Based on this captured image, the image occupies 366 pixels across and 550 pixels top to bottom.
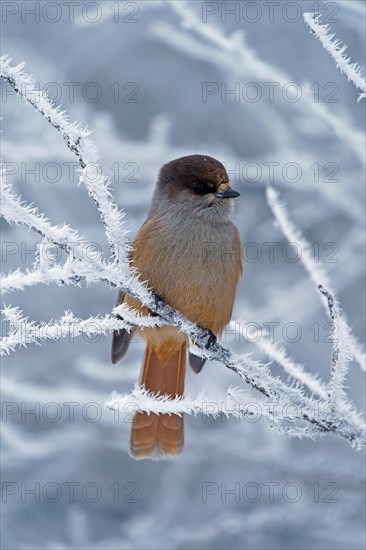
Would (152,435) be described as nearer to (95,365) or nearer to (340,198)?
(95,365)

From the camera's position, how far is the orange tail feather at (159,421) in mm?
4449

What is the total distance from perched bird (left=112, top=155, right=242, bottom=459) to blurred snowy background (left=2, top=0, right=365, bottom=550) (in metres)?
0.49

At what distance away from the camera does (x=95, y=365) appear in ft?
18.1

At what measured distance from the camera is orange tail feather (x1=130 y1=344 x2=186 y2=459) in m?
4.45

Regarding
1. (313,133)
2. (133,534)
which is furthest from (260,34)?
(133,534)

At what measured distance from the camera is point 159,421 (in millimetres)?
4500

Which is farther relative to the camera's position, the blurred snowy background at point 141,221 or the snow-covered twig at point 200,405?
the blurred snowy background at point 141,221

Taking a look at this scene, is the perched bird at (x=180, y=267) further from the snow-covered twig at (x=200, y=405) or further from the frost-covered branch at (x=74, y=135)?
the frost-covered branch at (x=74, y=135)

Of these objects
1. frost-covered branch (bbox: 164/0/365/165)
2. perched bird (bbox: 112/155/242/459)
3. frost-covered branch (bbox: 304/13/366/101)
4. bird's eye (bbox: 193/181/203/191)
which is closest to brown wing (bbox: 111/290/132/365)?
perched bird (bbox: 112/155/242/459)

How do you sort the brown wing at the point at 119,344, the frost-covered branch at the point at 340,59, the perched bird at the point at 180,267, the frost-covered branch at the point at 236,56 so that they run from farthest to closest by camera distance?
the brown wing at the point at 119,344 < the frost-covered branch at the point at 236,56 < the perched bird at the point at 180,267 < the frost-covered branch at the point at 340,59

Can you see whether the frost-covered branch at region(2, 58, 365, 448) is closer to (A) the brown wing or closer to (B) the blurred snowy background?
(A) the brown wing

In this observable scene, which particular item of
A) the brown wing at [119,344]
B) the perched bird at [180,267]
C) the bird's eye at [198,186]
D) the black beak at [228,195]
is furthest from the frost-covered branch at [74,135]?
the brown wing at [119,344]

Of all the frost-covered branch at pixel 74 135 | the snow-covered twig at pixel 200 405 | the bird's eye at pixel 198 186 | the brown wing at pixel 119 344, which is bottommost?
the snow-covered twig at pixel 200 405

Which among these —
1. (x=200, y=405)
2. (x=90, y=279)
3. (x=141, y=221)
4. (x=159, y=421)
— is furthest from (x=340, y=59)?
(x=141, y=221)
